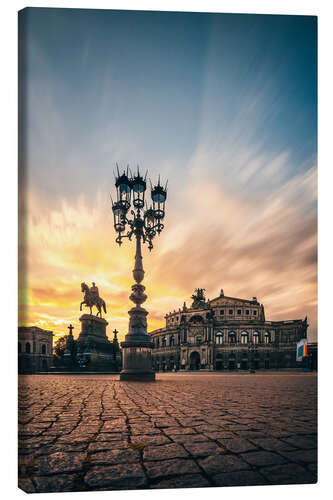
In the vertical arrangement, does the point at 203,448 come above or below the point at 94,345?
above

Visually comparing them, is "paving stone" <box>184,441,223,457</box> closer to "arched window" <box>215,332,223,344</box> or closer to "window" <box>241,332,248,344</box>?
"window" <box>241,332,248,344</box>

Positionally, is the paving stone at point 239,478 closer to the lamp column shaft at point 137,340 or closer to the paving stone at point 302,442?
the paving stone at point 302,442

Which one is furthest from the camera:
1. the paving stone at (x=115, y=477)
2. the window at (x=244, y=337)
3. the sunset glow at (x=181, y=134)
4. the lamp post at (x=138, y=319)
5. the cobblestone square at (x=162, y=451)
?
the window at (x=244, y=337)

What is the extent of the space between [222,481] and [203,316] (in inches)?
2181

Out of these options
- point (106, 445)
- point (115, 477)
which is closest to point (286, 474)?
point (115, 477)

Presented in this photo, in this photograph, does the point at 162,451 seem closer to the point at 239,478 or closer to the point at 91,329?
the point at 239,478

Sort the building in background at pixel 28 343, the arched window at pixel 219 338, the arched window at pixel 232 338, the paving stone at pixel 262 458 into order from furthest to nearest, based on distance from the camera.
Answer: the arched window at pixel 219 338, the arched window at pixel 232 338, the building in background at pixel 28 343, the paving stone at pixel 262 458

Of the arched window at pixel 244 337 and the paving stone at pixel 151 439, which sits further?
the arched window at pixel 244 337

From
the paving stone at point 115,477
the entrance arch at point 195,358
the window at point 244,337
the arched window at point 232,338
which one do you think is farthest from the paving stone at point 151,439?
the entrance arch at point 195,358

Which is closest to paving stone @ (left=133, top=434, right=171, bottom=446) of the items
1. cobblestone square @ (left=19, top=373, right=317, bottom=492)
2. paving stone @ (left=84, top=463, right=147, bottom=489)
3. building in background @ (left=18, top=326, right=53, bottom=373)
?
cobblestone square @ (left=19, top=373, right=317, bottom=492)

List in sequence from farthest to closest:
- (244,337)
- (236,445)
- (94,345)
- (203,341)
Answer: (203,341)
(244,337)
(94,345)
(236,445)

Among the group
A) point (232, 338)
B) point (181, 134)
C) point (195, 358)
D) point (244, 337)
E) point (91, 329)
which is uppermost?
point (181, 134)

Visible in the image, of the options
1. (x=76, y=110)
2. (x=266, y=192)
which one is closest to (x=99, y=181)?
(x=76, y=110)

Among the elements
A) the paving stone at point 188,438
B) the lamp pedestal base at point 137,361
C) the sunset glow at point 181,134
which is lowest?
the lamp pedestal base at point 137,361
